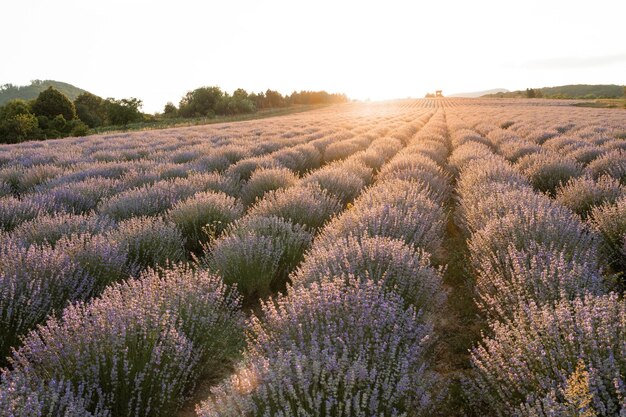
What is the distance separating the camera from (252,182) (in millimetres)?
6492

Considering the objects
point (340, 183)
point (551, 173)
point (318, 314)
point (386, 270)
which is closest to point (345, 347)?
point (318, 314)

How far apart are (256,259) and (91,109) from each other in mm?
59317

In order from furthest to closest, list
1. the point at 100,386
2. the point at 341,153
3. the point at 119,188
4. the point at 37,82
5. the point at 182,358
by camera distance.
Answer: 1. the point at 37,82
2. the point at 341,153
3. the point at 119,188
4. the point at 182,358
5. the point at 100,386

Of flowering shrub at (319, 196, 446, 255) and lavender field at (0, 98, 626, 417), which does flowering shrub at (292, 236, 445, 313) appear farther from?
flowering shrub at (319, 196, 446, 255)

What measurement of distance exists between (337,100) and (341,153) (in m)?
98.3

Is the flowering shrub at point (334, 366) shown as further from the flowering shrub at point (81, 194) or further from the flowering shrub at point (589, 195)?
the flowering shrub at point (81, 194)

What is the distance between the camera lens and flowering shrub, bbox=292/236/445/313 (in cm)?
265

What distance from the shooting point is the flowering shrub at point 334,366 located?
1.59m

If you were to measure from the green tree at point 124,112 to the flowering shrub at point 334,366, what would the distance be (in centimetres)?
5206

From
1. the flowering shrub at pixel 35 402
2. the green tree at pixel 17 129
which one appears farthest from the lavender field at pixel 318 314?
the green tree at pixel 17 129

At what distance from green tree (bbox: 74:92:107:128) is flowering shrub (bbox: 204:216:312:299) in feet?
170

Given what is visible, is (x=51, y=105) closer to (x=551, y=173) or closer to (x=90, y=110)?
(x=90, y=110)

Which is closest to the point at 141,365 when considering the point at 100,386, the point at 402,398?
the point at 100,386

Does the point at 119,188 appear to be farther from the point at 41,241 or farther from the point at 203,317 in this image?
the point at 203,317
